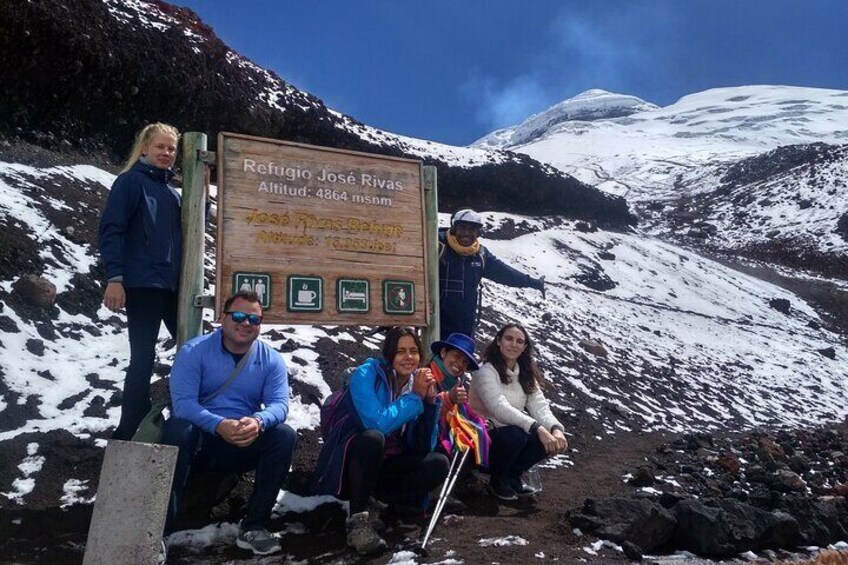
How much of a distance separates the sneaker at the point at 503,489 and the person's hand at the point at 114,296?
289cm

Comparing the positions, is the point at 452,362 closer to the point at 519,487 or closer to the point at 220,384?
the point at 519,487

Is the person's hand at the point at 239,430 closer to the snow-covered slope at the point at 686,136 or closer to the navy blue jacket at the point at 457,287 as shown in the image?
the navy blue jacket at the point at 457,287

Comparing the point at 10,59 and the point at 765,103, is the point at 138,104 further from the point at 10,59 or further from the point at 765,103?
the point at 765,103

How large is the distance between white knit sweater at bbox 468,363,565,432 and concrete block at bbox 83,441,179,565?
254 cm

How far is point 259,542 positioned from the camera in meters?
3.50

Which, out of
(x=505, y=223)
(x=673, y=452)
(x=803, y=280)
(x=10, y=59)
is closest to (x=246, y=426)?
(x=673, y=452)

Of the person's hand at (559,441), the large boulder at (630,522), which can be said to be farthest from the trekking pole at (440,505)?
the large boulder at (630,522)

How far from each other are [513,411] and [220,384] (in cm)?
213

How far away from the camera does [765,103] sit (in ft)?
311

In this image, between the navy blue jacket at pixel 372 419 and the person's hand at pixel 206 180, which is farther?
the person's hand at pixel 206 180

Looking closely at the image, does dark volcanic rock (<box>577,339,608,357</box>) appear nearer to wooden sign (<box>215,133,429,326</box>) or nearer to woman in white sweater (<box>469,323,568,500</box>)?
woman in white sweater (<box>469,323,568,500</box>)

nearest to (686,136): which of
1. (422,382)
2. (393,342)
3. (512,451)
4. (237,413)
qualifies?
(512,451)

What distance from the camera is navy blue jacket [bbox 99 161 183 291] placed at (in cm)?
398

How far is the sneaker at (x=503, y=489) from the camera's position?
4.72 meters
